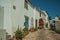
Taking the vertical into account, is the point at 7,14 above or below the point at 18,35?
above

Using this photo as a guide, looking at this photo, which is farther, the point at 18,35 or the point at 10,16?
the point at 10,16

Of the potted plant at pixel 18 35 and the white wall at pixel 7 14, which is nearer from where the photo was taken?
the potted plant at pixel 18 35

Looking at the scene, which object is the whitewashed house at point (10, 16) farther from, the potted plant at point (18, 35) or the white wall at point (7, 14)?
the potted plant at point (18, 35)

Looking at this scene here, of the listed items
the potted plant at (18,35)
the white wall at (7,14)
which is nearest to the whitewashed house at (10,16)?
the white wall at (7,14)

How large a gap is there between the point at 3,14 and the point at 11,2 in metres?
2.09

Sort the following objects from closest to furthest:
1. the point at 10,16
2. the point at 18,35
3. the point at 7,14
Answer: the point at 18,35, the point at 7,14, the point at 10,16

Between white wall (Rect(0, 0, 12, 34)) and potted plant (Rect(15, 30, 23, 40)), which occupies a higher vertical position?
white wall (Rect(0, 0, 12, 34))

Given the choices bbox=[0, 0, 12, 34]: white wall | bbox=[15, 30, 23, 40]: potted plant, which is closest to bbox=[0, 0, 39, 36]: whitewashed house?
bbox=[0, 0, 12, 34]: white wall

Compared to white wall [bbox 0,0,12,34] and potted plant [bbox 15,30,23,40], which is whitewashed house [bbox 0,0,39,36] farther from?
potted plant [bbox 15,30,23,40]

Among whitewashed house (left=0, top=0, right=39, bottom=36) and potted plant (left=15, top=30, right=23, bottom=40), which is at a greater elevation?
whitewashed house (left=0, top=0, right=39, bottom=36)

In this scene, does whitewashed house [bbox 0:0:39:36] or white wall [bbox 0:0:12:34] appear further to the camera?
white wall [bbox 0:0:12:34]

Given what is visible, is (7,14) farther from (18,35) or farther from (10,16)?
(18,35)

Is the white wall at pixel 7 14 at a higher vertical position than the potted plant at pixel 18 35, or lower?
higher

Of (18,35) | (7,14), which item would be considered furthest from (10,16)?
(18,35)
